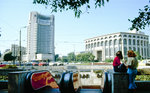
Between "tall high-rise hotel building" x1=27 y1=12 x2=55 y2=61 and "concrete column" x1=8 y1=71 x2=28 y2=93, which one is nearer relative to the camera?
"concrete column" x1=8 y1=71 x2=28 y2=93

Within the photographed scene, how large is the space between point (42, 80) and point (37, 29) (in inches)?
5074

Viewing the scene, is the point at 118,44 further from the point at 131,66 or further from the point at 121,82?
the point at 121,82

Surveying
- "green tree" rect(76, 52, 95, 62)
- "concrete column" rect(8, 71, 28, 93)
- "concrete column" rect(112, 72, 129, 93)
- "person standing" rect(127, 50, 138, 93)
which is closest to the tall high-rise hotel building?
"green tree" rect(76, 52, 95, 62)

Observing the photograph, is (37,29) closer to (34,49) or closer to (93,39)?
(34,49)

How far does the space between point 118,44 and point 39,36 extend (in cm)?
7112

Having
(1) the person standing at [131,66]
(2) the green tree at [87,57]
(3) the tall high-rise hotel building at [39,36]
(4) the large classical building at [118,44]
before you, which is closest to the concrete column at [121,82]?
(1) the person standing at [131,66]

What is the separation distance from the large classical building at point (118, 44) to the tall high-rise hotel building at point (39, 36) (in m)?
42.7

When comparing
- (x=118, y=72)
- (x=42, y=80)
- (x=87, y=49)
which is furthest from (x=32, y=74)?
(x=87, y=49)

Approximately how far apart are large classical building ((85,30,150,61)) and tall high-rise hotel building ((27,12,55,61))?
140 feet

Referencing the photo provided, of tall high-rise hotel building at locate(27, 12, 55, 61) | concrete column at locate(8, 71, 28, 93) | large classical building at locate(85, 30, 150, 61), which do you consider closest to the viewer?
concrete column at locate(8, 71, 28, 93)

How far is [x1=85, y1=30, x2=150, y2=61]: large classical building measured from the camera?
318 ft

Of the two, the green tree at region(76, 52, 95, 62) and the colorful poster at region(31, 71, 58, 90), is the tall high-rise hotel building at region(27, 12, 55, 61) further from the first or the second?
the colorful poster at region(31, 71, 58, 90)

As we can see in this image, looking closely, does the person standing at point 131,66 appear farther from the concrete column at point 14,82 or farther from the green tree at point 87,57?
the green tree at point 87,57

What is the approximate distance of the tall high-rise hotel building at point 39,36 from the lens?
431 ft
